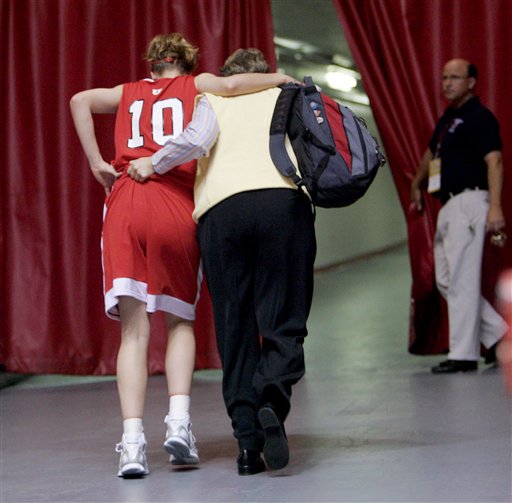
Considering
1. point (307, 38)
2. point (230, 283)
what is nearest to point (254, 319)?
point (230, 283)

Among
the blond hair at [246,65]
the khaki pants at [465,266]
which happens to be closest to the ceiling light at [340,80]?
the khaki pants at [465,266]

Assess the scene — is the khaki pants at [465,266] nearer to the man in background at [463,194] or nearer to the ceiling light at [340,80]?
the man in background at [463,194]

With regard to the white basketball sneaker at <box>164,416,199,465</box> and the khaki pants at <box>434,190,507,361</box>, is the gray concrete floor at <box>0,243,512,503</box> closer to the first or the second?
the white basketball sneaker at <box>164,416,199,465</box>

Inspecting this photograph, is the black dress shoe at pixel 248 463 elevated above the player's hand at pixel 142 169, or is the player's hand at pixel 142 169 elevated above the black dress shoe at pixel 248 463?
the player's hand at pixel 142 169

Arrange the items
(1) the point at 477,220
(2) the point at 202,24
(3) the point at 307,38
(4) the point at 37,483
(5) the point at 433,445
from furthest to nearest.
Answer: (3) the point at 307,38 → (2) the point at 202,24 → (1) the point at 477,220 → (5) the point at 433,445 → (4) the point at 37,483

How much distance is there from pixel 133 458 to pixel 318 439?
2.49 feet

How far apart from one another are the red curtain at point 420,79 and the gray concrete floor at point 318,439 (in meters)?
0.40

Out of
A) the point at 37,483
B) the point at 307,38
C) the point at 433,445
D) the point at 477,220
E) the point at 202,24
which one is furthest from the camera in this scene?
the point at 307,38

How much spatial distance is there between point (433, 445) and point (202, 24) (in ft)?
9.68

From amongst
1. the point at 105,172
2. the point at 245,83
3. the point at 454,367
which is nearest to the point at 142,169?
the point at 105,172

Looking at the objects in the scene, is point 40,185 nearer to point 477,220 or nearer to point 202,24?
point 202,24

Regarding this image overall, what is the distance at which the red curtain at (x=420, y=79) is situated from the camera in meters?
5.57

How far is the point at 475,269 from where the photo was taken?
17.3 ft

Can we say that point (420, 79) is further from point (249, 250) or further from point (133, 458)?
point (133, 458)
